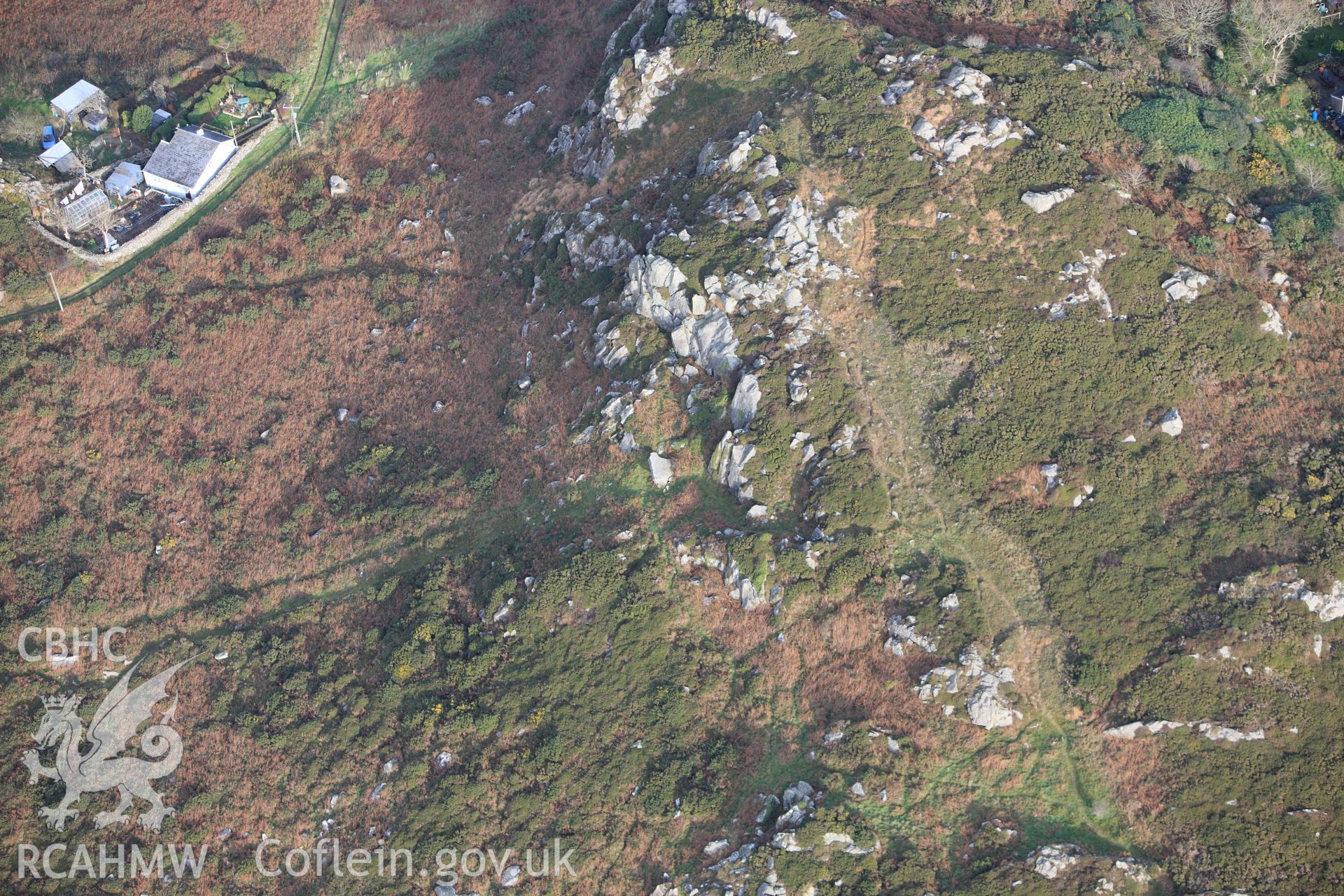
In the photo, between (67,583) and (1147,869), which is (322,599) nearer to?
(67,583)

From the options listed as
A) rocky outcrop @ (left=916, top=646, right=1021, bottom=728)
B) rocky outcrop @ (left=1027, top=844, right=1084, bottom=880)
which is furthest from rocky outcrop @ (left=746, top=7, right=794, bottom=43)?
rocky outcrop @ (left=1027, top=844, right=1084, bottom=880)

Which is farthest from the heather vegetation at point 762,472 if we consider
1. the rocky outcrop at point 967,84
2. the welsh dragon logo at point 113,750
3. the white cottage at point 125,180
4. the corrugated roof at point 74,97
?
the corrugated roof at point 74,97

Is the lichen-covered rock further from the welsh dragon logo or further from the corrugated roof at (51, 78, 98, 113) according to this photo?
the corrugated roof at (51, 78, 98, 113)

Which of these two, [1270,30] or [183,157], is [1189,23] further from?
[183,157]

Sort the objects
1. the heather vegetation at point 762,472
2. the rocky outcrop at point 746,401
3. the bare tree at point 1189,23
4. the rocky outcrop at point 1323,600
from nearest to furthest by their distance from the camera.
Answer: the heather vegetation at point 762,472
the rocky outcrop at point 1323,600
the rocky outcrop at point 746,401
the bare tree at point 1189,23

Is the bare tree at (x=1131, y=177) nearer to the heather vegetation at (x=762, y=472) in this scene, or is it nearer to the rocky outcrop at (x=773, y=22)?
the heather vegetation at (x=762, y=472)

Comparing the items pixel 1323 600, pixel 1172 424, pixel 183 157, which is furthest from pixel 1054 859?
pixel 183 157
